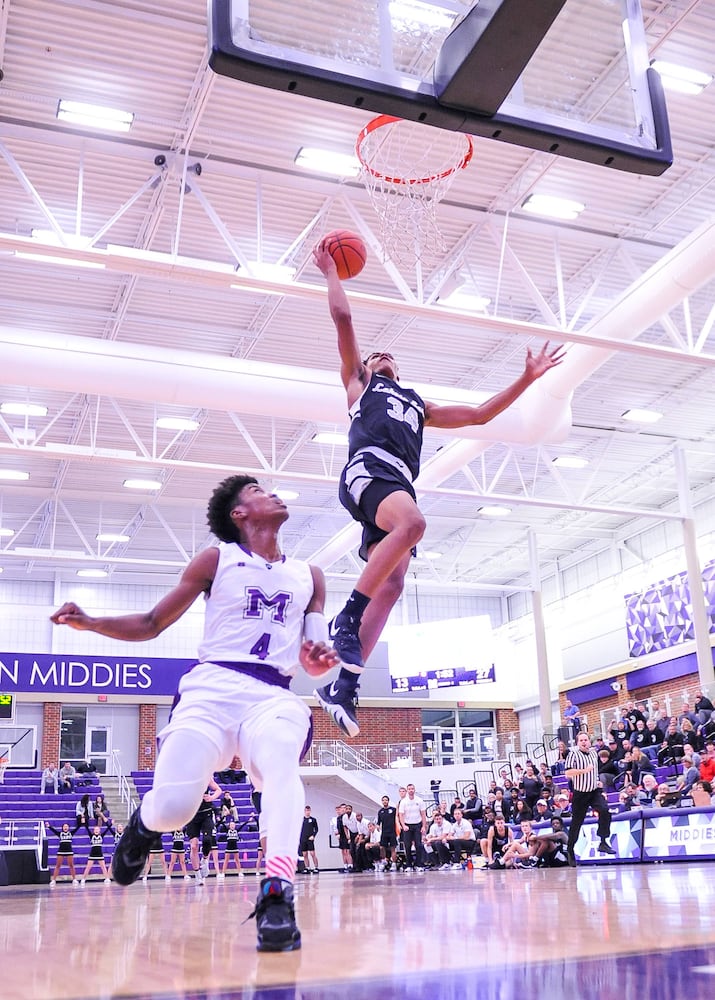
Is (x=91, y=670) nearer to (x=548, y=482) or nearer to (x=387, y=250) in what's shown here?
(x=548, y=482)

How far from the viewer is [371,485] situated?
5133mm

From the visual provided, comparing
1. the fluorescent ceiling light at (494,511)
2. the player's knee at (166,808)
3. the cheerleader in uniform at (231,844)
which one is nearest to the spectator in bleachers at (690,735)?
the cheerleader in uniform at (231,844)

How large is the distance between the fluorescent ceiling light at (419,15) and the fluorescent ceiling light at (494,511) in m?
21.9

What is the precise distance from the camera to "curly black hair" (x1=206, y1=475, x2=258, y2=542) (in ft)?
14.1

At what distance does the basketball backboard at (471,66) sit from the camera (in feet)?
16.8

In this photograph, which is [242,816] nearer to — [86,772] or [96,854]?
[86,772]

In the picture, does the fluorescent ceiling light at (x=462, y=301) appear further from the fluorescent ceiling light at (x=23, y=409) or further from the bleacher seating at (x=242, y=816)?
the bleacher seating at (x=242, y=816)

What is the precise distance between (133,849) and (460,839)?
17235 millimetres

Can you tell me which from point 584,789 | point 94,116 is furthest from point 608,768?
point 94,116

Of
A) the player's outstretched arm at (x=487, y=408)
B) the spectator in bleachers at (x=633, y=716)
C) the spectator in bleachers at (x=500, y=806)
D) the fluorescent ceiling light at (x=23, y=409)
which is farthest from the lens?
the spectator in bleachers at (x=633, y=716)

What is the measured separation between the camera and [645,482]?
27531mm

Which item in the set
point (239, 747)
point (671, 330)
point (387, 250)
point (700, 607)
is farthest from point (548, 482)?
point (239, 747)

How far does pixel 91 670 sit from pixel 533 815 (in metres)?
12.3

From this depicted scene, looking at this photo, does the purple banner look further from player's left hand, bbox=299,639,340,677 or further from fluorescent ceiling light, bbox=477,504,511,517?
player's left hand, bbox=299,639,340,677
